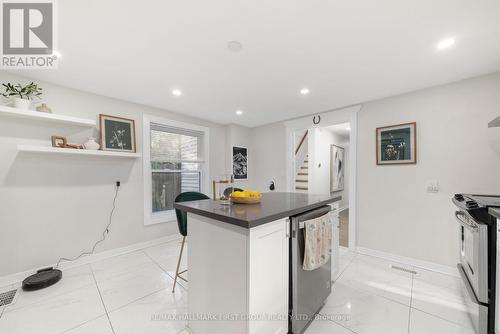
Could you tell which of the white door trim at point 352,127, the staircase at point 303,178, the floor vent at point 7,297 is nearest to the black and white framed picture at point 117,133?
the floor vent at point 7,297

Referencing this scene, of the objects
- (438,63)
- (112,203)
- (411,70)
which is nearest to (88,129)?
(112,203)

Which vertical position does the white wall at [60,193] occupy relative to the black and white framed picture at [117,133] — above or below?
below

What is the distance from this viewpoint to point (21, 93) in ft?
6.81

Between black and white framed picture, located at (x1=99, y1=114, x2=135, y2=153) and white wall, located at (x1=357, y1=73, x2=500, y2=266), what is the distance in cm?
362

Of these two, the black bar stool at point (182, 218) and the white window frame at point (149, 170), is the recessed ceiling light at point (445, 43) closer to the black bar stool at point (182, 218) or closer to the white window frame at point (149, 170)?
the black bar stool at point (182, 218)

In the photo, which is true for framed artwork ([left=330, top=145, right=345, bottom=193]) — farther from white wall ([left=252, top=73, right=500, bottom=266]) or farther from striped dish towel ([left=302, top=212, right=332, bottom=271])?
striped dish towel ([left=302, top=212, right=332, bottom=271])

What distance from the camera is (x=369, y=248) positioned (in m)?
2.91

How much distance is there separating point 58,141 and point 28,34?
3.96 feet

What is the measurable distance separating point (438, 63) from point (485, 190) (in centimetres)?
154

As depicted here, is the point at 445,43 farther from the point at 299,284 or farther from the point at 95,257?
the point at 95,257

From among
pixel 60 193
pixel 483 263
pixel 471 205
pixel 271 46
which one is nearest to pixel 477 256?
pixel 483 263

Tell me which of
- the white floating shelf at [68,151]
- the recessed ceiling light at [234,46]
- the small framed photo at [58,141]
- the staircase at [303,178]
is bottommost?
the staircase at [303,178]

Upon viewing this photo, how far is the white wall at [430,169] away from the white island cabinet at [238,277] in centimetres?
226

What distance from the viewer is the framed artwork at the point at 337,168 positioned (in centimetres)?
559
